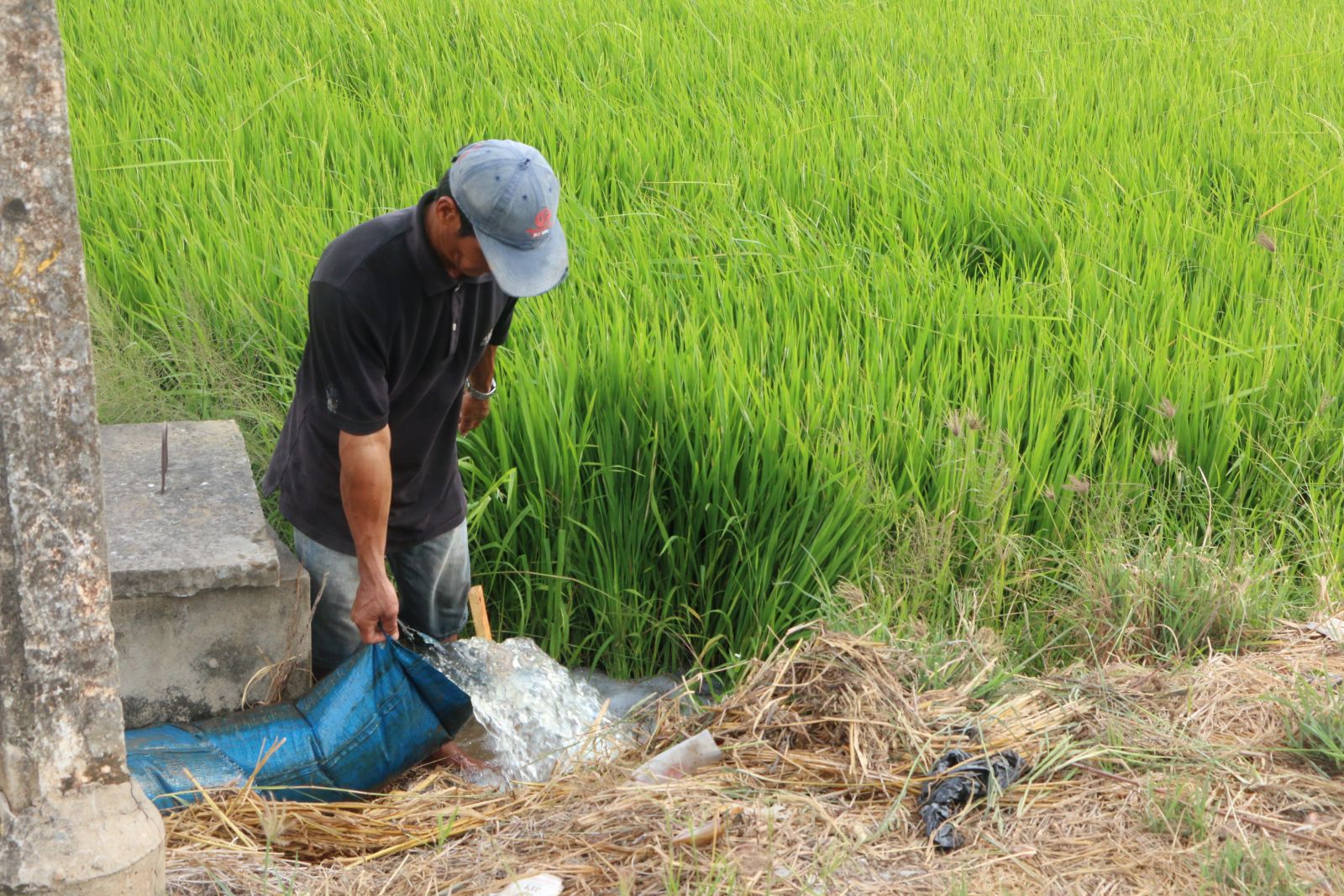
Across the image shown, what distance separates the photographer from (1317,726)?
87.7 inches

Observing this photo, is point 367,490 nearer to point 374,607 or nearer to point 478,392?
point 374,607

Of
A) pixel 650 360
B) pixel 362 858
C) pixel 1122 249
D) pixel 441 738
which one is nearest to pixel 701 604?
pixel 650 360

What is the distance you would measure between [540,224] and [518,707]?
104 centimetres

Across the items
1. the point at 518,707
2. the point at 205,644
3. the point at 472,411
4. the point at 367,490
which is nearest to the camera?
the point at 367,490

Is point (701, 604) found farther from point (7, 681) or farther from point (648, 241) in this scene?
point (7, 681)

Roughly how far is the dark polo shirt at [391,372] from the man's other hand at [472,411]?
17 centimetres

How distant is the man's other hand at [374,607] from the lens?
241 centimetres

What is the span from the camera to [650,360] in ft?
10.1

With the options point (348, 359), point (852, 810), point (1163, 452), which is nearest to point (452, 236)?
point (348, 359)

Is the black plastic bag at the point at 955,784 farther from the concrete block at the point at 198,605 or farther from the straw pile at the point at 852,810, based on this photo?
the concrete block at the point at 198,605

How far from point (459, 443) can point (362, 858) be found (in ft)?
4.07

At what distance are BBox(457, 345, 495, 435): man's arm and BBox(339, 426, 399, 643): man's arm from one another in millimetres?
424

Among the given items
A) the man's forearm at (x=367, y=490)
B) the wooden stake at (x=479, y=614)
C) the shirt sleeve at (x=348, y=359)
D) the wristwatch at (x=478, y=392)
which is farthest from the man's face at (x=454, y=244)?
the wooden stake at (x=479, y=614)

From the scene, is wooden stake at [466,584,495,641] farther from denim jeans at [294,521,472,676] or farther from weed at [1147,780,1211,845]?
weed at [1147,780,1211,845]
